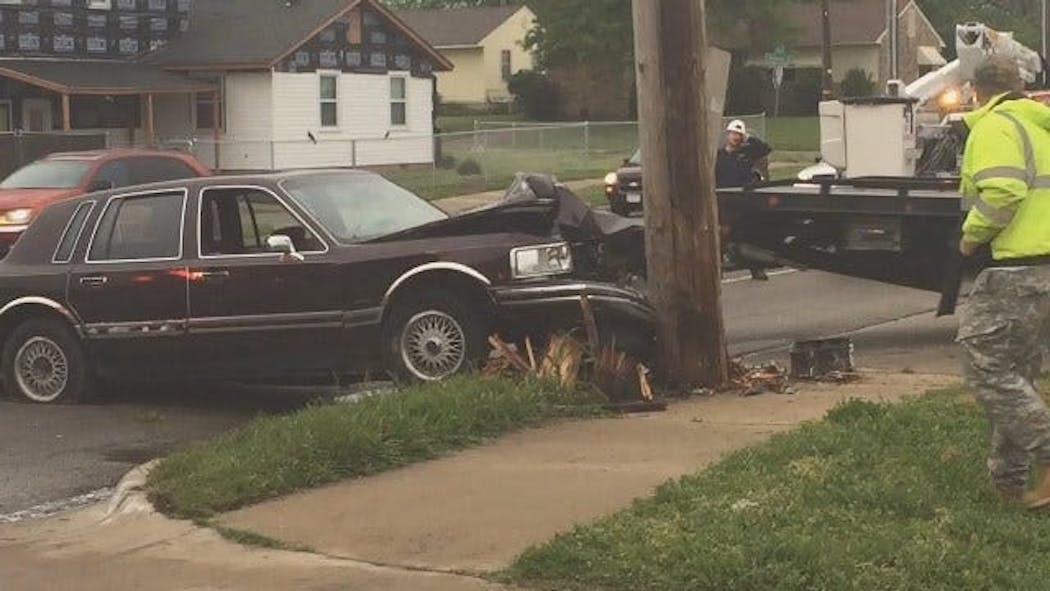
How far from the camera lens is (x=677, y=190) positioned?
9883 mm

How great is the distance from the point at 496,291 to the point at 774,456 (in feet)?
10.3

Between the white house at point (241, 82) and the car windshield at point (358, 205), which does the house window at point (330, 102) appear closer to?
the white house at point (241, 82)

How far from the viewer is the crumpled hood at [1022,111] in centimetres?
655

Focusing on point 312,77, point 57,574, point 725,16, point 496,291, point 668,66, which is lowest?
point 57,574

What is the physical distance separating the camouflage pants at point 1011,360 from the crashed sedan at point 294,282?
379 centimetres

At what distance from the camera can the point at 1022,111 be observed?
6.56 metres

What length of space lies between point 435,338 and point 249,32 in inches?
1252

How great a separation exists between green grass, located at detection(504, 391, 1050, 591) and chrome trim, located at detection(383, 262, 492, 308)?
10.0ft

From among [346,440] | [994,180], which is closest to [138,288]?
[346,440]

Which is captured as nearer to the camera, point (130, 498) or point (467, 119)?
point (130, 498)

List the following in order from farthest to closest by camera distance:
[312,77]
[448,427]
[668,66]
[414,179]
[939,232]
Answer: [312,77]
[414,179]
[939,232]
[668,66]
[448,427]

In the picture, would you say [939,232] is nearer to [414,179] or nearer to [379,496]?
[379,496]

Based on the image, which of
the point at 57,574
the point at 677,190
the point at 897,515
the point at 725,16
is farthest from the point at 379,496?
the point at 725,16

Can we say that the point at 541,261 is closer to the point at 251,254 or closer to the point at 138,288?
the point at 251,254
